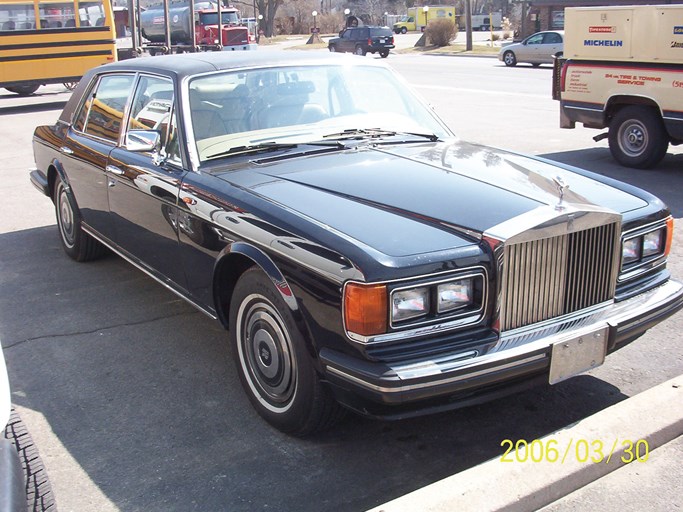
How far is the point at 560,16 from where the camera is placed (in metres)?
45.1

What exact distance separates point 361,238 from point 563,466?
1.25 meters

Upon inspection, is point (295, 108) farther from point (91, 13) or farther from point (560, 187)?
point (91, 13)

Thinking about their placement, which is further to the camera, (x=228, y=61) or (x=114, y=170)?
(x=114, y=170)

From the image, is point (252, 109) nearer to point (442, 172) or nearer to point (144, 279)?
point (442, 172)

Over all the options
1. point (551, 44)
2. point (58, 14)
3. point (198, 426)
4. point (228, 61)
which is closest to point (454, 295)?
point (198, 426)

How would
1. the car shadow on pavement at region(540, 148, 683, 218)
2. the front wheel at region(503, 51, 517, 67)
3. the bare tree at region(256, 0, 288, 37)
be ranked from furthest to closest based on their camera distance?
the bare tree at region(256, 0, 288, 37)
the front wheel at region(503, 51, 517, 67)
the car shadow on pavement at region(540, 148, 683, 218)

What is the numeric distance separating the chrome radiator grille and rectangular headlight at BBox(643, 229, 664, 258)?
40cm

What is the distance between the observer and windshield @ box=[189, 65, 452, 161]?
444 cm

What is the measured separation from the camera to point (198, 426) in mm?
3814

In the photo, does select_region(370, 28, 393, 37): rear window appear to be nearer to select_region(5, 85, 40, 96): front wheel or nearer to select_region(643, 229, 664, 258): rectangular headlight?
select_region(5, 85, 40, 96): front wheel

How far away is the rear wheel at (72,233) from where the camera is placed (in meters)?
6.25

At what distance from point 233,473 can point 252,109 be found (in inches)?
83.4
